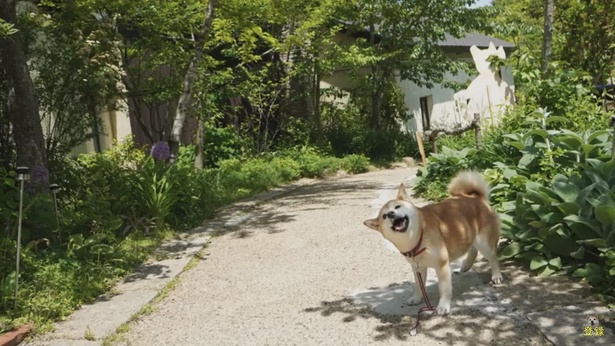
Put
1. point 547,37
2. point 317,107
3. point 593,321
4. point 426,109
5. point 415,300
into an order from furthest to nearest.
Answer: point 426,109
point 317,107
point 547,37
point 415,300
point 593,321

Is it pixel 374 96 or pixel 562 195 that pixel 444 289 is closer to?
pixel 562 195

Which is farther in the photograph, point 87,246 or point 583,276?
point 87,246

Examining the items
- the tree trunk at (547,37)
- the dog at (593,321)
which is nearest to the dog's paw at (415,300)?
the dog at (593,321)

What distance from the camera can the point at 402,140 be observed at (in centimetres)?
1873

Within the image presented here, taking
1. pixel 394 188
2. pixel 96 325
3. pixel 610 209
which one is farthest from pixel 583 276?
pixel 394 188

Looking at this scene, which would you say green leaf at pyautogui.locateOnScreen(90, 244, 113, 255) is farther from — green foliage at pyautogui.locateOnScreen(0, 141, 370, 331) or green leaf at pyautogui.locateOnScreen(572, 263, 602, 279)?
green leaf at pyautogui.locateOnScreen(572, 263, 602, 279)

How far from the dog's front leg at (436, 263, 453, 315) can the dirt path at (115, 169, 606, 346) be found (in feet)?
0.20

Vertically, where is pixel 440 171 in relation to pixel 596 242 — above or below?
above

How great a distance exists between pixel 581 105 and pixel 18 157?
6994 mm

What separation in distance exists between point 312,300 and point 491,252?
5.12 ft

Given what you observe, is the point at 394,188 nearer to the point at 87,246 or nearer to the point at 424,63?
the point at 87,246

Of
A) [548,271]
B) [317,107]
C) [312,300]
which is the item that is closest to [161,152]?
[312,300]

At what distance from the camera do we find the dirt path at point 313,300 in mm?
4227

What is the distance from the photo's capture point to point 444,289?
4352mm
